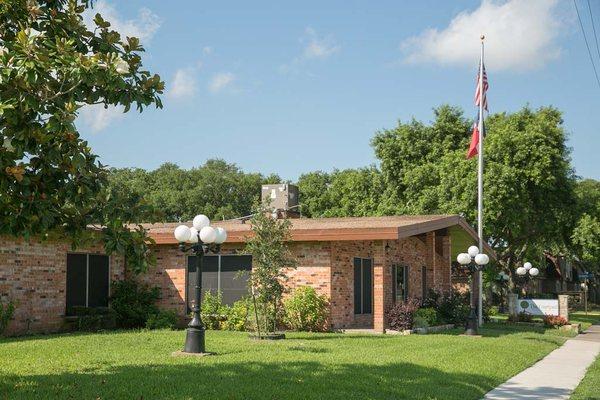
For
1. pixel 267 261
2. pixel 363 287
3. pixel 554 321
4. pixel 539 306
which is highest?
pixel 267 261

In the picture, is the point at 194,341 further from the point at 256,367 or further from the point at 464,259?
the point at 464,259

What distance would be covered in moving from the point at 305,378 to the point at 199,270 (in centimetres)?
412

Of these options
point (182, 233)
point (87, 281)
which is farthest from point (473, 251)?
point (87, 281)

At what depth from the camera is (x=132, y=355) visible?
13.2m

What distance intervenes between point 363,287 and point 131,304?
21.4 feet

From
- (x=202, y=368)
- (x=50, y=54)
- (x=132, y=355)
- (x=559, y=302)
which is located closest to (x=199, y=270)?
(x=132, y=355)

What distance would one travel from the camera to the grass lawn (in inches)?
381

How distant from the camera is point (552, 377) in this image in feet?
43.1

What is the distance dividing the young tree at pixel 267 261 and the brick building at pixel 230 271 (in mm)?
823

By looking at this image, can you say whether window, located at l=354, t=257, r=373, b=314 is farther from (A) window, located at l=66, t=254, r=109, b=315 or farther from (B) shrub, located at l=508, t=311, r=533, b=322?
(B) shrub, located at l=508, t=311, r=533, b=322

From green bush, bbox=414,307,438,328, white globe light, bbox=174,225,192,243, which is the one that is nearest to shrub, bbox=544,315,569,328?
green bush, bbox=414,307,438,328

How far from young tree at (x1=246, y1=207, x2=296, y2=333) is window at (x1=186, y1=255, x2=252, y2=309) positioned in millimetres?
3585

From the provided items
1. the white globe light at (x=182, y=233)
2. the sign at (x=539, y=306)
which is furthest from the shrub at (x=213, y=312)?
the sign at (x=539, y=306)

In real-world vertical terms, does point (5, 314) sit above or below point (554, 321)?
above
